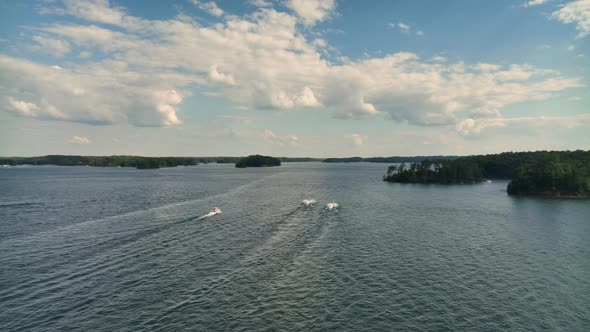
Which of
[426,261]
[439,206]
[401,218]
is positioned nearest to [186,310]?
[426,261]

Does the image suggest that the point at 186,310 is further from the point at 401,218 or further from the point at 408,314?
the point at 401,218

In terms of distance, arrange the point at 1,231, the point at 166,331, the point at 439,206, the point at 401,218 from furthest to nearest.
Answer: the point at 439,206 → the point at 401,218 → the point at 1,231 → the point at 166,331

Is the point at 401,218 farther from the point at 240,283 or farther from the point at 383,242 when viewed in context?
the point at 240,283

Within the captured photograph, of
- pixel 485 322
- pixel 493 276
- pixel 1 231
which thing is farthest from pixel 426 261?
pixel 1 231

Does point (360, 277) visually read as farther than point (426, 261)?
No

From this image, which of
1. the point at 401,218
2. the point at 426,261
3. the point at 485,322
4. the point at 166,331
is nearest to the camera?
the point at 166,331

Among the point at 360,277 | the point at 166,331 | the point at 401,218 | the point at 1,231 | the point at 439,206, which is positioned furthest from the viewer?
the point at 439,206
